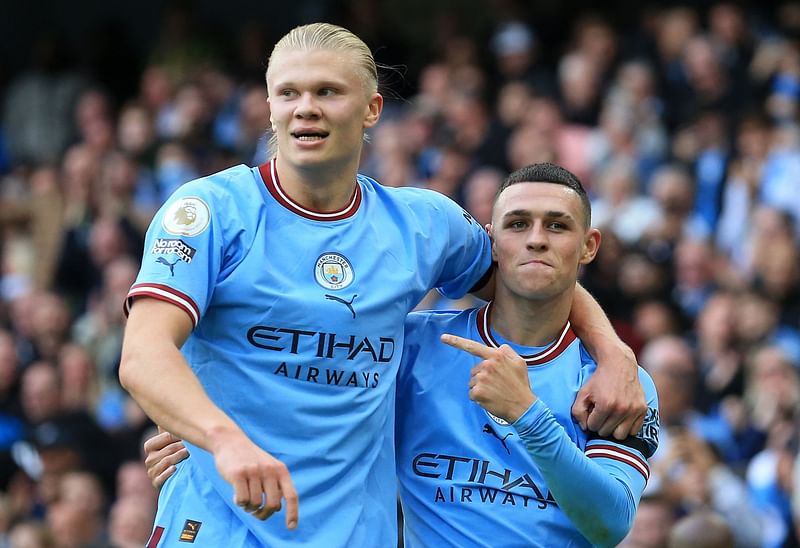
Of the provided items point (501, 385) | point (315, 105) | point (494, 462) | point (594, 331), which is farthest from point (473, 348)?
point (315, 105)

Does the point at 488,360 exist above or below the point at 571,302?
below

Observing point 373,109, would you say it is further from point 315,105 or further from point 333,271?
point 333,271

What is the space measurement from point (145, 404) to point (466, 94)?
32.7ft

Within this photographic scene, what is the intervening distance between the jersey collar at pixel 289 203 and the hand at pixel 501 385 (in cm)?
59

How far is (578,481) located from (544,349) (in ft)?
2.06

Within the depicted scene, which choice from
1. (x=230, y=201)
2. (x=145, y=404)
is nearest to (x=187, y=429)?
(x=145, y=404)

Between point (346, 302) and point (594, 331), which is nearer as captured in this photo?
point (346, 302)

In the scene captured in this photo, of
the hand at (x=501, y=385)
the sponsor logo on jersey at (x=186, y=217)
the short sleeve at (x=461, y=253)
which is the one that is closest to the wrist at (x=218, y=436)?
the sponsor logo on jersey at (x=186, y=217)

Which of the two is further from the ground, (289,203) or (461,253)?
(461,253)

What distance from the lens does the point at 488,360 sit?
455 cm

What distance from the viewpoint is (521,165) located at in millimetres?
11898

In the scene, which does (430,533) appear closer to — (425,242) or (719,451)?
(425,242)

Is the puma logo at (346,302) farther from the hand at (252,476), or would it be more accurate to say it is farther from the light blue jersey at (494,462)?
the hand at (252,476)

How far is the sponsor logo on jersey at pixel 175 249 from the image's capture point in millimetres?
4262
